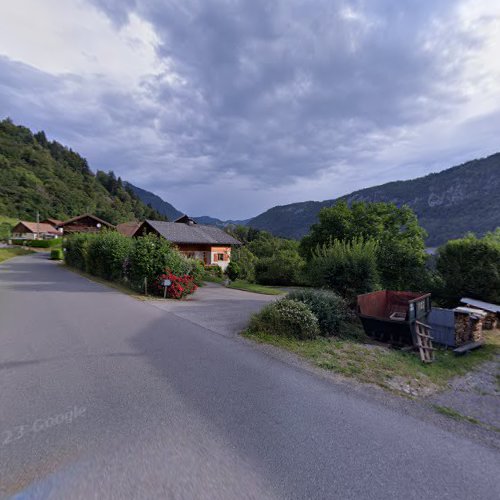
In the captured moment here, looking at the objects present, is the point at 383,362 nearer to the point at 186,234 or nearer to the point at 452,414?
the point at 452,414

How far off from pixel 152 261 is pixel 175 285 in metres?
1.65

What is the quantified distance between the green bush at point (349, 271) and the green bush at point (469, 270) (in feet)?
14.1

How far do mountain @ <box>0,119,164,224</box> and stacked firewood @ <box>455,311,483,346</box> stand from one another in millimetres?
89074

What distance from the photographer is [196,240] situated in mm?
29172

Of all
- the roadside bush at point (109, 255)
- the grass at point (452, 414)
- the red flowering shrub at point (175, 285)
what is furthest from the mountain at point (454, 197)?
the grass at point (452, 414)

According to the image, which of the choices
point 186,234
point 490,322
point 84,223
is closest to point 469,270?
point 490,322

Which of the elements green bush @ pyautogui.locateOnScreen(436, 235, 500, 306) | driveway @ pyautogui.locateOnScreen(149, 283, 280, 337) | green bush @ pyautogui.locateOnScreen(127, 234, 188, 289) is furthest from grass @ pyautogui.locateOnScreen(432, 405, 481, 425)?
green bush @ pyautogui.locateOnScreen(127, 234, 188, 289)

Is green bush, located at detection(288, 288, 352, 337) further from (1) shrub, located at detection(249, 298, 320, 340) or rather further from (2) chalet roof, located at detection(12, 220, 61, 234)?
(2) chalet roof, located at detection(12, 220, 61, 234)

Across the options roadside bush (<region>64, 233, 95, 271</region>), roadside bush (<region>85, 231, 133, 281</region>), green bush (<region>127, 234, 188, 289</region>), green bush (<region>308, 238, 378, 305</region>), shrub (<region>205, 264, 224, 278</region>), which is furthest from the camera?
shrub (<region>205, 264, 224, 278</region>)

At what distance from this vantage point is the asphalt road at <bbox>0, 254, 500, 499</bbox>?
2.35m

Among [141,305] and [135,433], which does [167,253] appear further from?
[135,433]

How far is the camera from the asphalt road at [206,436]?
7.70ft

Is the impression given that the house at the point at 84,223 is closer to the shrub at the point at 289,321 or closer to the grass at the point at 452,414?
the shrub at the point at 289,321

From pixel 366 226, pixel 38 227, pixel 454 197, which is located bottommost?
pixel 366 226
